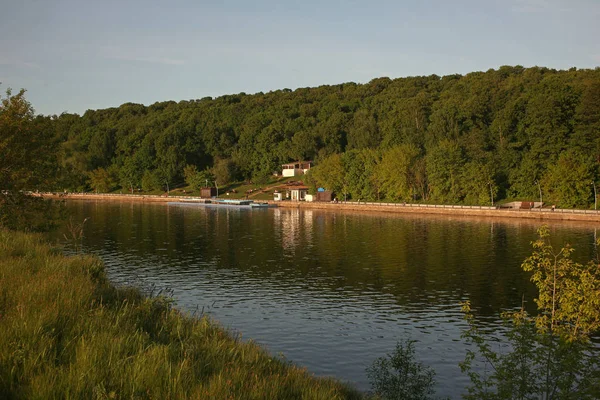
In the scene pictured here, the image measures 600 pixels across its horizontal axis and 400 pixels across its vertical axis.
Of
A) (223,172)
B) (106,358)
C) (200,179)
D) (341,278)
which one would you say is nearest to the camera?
(106,358)

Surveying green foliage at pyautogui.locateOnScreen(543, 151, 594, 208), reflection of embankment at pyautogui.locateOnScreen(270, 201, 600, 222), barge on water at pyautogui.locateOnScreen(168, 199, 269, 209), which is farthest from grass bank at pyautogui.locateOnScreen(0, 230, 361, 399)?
barge on water at pyautogui.locateOnScreen(168, 199, 269, 209)

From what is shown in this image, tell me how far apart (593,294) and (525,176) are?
9149 cm

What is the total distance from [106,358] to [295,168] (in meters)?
161

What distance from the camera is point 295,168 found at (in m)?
170

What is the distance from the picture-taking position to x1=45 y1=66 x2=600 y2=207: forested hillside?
10144cm

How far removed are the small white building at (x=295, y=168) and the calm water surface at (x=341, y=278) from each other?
85.3m

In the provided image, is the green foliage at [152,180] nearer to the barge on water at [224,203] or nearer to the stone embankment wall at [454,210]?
the stone embankment wall at [454,210]

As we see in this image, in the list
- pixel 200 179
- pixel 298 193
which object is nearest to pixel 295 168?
pixel 200 179

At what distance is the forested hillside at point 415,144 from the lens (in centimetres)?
10144

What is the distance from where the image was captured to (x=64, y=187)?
105ft

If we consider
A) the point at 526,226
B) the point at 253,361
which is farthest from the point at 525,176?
the point at 253,361

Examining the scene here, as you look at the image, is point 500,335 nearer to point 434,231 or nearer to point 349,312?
point 349,312

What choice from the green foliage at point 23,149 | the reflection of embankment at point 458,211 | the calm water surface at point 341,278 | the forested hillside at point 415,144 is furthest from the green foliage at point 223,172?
the green foliage at point 23,149

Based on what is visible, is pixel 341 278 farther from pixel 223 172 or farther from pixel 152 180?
pixel 152 180
